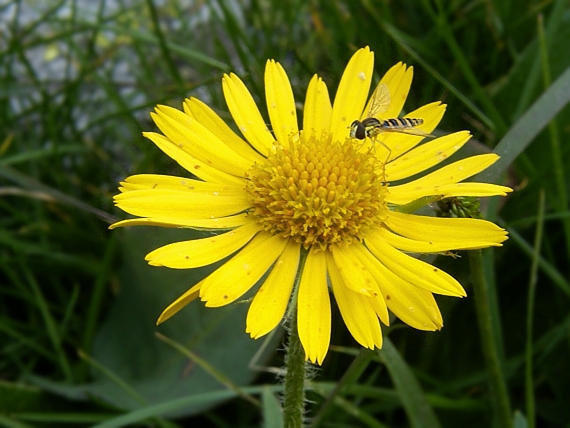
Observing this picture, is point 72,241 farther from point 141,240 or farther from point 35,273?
point 141,240

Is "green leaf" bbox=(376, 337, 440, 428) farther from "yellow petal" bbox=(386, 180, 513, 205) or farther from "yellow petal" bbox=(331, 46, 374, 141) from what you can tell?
"yellow petal" bbox=(331, 46, 374, 141)

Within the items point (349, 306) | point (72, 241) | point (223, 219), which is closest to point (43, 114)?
point (72, 241)

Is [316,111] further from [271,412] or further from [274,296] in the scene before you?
[271,412]

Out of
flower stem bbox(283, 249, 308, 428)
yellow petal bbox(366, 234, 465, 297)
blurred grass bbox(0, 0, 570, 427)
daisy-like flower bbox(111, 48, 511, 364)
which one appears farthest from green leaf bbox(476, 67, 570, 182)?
flower stem bbox(283, 249, 308, 428)

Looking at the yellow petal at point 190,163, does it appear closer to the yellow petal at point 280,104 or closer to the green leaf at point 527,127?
the yellow petal at point 280,104

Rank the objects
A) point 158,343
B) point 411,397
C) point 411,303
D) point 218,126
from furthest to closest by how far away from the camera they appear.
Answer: point 158,343 → point 411,397 → point 218,126 → point 411,303

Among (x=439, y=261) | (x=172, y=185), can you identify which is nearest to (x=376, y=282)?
(x=439, y=261)
